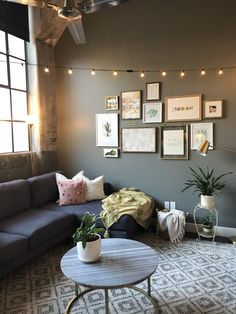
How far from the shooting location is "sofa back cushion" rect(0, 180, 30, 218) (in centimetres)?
315

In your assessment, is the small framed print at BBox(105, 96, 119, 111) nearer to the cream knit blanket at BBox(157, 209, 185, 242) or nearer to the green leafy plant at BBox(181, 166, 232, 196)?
the green leafy plant at BBox(181, 166, 232, 196)

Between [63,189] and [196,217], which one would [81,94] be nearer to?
[63,189]

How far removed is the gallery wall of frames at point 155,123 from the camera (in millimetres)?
3650

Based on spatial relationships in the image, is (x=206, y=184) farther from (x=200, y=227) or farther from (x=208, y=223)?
(x=200, y=227)

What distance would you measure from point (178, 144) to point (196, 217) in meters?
1.10

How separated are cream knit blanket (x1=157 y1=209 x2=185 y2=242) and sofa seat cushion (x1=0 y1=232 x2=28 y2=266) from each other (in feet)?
5.93

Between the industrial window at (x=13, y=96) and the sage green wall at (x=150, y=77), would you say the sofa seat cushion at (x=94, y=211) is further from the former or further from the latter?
the industrial window at (x=13, y=96)

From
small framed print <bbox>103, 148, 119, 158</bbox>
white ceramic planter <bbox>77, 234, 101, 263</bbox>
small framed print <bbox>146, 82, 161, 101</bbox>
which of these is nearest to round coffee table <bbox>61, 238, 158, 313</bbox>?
white ceramic planter <bbox>77, 234, 101, 263</bbox>

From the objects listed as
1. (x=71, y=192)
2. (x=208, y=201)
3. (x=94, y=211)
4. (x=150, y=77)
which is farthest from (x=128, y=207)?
(x=150, y=77)

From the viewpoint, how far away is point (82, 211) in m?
3.47

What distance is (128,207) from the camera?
3.41m

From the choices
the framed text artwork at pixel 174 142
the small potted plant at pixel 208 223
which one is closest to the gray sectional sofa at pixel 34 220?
the small potted plant at pixel 208 223

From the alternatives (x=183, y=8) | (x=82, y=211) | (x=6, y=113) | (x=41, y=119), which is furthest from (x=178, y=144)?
(x=6, y=113)

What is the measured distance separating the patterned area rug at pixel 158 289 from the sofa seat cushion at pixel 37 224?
327 mm
